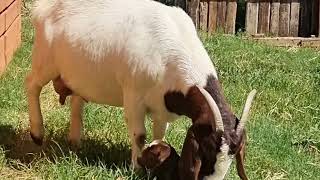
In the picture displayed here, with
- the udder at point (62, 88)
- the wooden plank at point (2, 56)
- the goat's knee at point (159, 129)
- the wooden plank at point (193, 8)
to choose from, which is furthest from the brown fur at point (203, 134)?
the wooden plank at point (193, 8)

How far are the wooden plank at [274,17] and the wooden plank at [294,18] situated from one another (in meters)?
0.25

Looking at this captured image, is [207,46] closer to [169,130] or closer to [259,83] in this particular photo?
[259,83]

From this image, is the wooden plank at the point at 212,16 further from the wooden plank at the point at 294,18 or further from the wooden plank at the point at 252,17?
the wooden plank at the point at 294,18

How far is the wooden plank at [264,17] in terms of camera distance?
12492 millimetres

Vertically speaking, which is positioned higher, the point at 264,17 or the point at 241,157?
the point at 241,157

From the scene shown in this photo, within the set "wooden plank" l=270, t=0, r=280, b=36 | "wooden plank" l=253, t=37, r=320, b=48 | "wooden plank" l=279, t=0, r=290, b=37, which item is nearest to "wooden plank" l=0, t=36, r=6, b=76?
"wooden plank" l=253, t=37, r=320, b=48

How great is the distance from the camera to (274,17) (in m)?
12.6

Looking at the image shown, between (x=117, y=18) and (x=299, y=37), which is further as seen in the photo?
(x=299, y=37)

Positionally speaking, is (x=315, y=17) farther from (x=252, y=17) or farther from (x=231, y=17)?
(x=231, y=17)

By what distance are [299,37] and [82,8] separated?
24.2 feet

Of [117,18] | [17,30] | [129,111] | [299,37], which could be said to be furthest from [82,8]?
[299,37]

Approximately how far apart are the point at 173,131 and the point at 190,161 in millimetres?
1747

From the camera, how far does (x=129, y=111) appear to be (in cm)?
541

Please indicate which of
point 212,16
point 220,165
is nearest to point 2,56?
point 220,165
